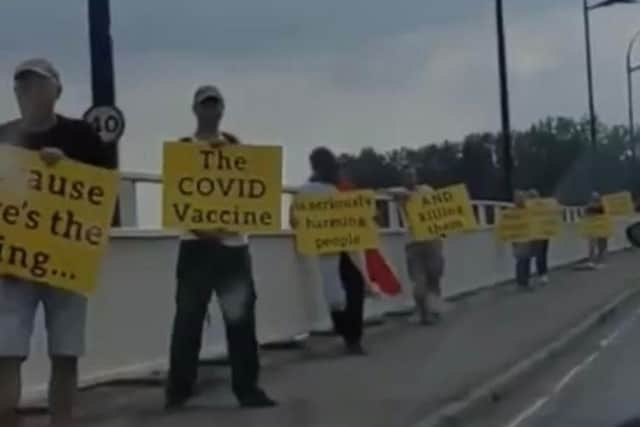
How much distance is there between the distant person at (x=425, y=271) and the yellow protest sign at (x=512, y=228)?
36.1 ft

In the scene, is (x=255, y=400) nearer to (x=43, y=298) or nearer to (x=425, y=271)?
(x=43, y=298)

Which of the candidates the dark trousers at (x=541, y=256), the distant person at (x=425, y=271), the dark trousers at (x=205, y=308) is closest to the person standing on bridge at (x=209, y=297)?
the dark trousers at (x=205, y=308)

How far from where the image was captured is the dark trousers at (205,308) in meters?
13.1

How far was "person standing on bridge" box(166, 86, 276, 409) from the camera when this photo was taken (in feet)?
42.8

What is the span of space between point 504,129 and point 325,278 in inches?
880

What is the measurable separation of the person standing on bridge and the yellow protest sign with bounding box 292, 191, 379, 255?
536 cm

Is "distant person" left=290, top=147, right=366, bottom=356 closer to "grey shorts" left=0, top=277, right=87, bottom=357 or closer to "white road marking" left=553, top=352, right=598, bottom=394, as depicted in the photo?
"white road marking" left=553, top=352, right=598, bottom=394

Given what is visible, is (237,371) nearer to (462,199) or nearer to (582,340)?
(582,340)

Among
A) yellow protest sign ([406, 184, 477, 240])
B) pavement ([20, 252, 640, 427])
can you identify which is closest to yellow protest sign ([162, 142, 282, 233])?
pavement ([20, 252, 640, 427])

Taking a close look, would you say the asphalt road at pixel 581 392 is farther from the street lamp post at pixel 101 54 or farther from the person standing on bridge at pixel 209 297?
the street lamp post at pixel 101 54

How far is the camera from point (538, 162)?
229ft

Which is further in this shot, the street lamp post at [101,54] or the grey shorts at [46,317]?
the street lamp post at [101,54]

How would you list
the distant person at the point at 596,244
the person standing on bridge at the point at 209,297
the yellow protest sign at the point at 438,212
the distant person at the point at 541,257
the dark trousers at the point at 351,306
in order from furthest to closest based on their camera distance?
the distant person at the point at 596,244, the distant person at the point at 541,257, the yellow protest sign at the point at 438,212, the dark trousers at the point at 351,306, the person standing on bridge at the point at 209,297

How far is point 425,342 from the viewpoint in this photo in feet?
67.3
